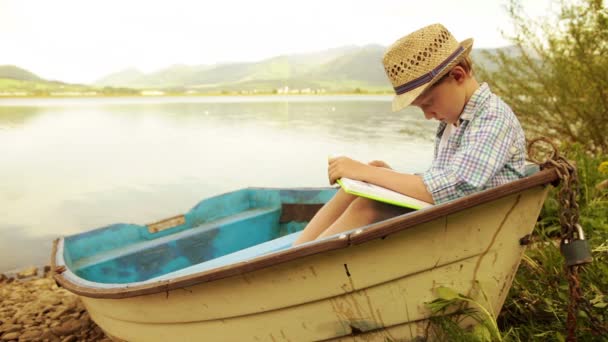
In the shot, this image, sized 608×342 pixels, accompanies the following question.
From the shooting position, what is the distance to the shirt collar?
2.19 meters

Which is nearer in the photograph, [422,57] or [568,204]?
[568,204]

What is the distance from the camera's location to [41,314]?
14.6ft

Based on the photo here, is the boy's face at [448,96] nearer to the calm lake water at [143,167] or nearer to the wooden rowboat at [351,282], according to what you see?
the wooden rowboat at [351,282]

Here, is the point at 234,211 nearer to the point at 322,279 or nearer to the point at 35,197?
the point at 322,279

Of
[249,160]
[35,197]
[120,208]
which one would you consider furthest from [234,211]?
[249,160]

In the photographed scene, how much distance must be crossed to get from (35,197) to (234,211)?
6982 millimetres

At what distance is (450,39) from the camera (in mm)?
2246

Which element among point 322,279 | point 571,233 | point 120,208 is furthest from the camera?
point 120,208

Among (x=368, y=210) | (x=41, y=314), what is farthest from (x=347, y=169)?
(x=41, y=314)

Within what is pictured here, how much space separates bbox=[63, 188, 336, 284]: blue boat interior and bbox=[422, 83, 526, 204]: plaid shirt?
4.37ft

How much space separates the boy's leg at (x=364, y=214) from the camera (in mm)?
2438

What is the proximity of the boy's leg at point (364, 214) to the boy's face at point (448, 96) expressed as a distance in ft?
1.70

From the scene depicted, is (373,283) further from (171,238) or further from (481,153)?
(171,238)

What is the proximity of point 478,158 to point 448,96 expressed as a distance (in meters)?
0.35
